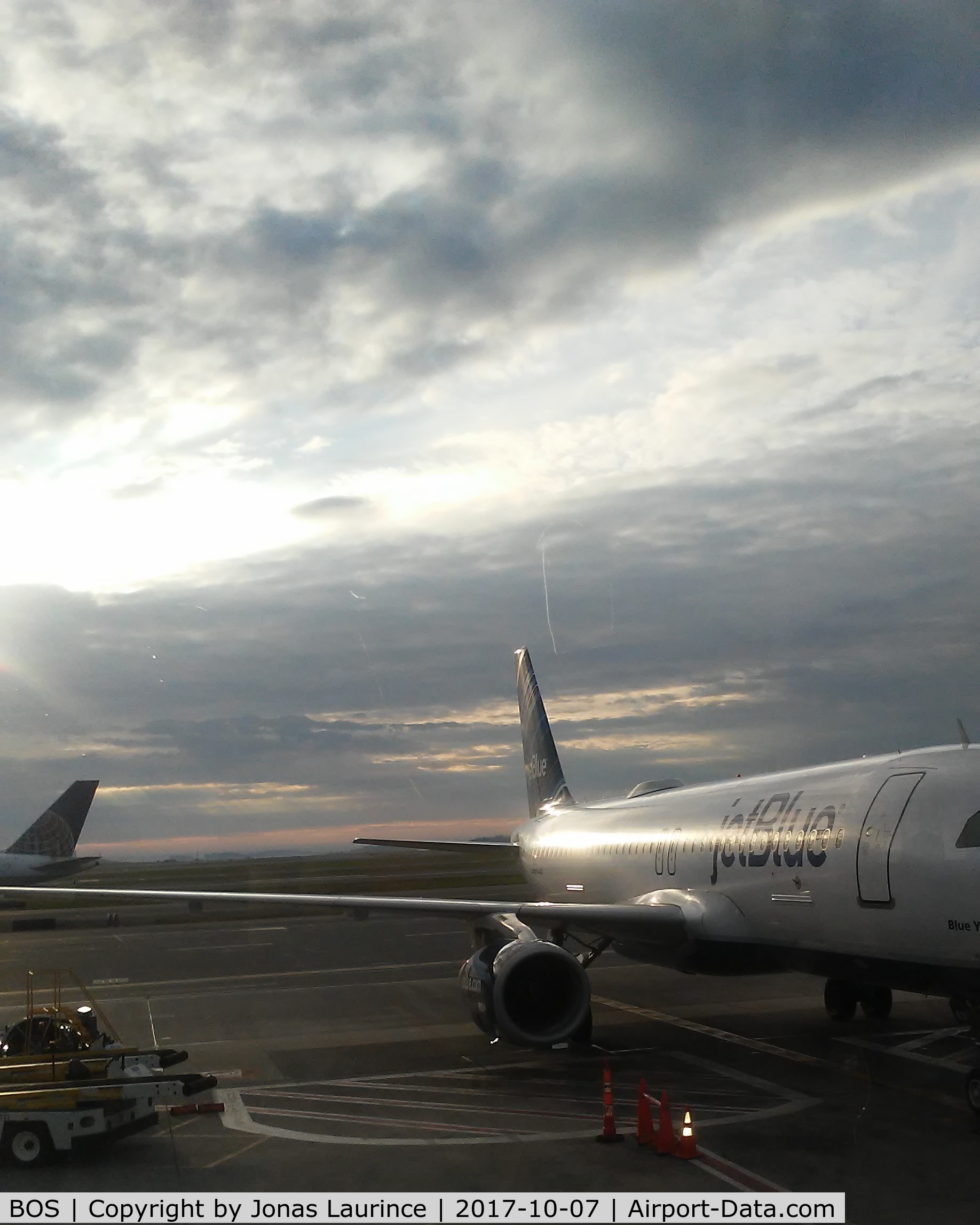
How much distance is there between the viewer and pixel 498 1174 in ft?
32.5

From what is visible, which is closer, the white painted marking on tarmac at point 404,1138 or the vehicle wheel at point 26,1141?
the vehicle wheel at point 26,1141

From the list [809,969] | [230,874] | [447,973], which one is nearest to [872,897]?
[809,969]

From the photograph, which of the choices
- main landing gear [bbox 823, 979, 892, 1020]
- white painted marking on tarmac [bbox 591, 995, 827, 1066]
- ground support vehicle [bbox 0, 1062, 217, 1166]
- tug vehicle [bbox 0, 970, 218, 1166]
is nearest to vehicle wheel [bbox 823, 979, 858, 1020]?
main landing gear [bbox 823, 979, 892, 1020]

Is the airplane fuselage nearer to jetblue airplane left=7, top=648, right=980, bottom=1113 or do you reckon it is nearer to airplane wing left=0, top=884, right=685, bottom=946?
jetblue airplane left=7, top=648, right=980, bottom=1113

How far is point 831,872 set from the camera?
13.6 m

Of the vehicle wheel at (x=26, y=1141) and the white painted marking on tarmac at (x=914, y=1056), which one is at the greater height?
the vehicle wheel at (x=26, y=1141)

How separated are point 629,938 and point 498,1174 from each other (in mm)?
7613

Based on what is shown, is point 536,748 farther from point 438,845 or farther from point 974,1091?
point 974,1091

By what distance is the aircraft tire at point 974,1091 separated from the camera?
37.9 ft

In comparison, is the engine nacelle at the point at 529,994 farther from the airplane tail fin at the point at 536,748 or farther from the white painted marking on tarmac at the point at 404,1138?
the airplane tail fin at the point at 536,748

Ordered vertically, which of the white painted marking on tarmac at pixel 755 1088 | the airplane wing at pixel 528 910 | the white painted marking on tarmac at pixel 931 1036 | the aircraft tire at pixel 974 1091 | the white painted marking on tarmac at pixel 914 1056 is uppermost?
the airplane wing at pixel 528 910
